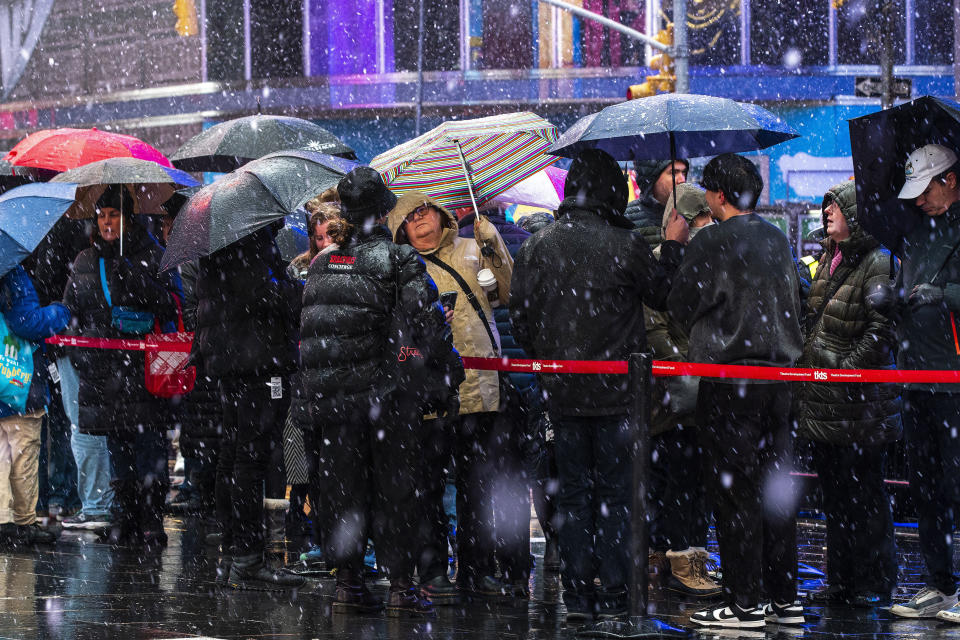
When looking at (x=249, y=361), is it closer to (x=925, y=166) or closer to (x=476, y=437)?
(x=476, y=437)

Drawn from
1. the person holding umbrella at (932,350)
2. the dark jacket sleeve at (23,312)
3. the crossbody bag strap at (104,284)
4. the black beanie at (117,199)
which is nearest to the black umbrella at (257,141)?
the black beanie at (117,199)

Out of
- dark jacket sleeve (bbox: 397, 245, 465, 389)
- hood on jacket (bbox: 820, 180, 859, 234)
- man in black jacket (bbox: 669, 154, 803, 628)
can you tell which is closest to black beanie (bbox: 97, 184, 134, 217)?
dark jacket sleeve (bbox: 397, 245, 465, 389)

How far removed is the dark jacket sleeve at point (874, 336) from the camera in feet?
23.8

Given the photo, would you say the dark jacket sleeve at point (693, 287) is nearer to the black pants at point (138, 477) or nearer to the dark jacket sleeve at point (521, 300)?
the dark jacket sleeve at point (521, 300)

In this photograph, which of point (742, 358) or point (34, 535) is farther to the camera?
point (34, 535)

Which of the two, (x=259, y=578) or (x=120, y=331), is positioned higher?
(x=120, y=331)

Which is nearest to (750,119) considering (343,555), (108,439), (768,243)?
(768,243)

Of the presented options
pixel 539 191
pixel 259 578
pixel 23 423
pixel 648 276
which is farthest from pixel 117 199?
pixel 648 276

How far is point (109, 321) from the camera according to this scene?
952cm

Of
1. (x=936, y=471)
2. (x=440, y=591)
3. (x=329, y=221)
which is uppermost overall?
(x=329, y=221)

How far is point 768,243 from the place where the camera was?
260 inches

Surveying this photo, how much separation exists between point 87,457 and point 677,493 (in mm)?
4623

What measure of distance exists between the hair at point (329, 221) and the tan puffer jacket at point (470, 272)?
363mm

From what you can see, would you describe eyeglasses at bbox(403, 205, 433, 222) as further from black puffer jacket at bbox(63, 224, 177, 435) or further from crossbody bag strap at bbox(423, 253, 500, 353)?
black puffer jacket at bbox(63, 224, 177, 435)
